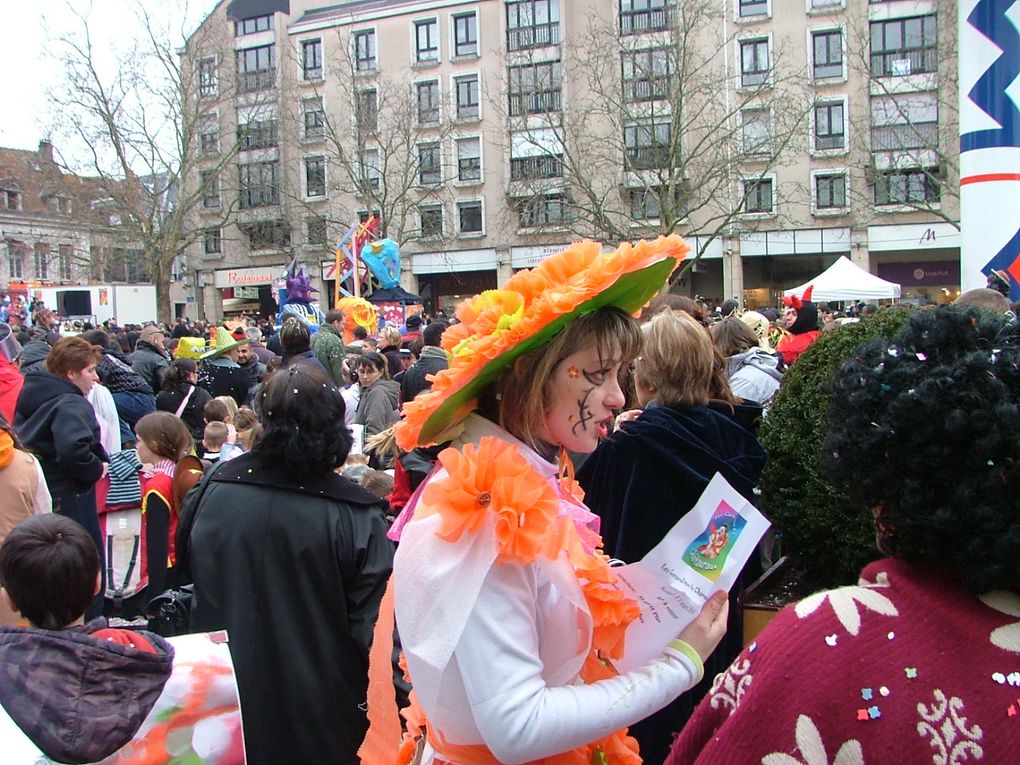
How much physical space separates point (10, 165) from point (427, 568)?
3409cm

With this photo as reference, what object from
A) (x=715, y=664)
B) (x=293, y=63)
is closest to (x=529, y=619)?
(x=715, y=664)

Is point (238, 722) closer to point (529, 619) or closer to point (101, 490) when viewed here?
point (529, 619)

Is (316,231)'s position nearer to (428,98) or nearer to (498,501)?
(428,98)

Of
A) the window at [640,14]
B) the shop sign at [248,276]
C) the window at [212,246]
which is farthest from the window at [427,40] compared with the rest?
the window at [212,246]

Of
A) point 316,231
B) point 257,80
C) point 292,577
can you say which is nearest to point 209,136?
point 257,80

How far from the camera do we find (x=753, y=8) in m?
30.6

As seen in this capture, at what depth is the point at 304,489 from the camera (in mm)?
2580

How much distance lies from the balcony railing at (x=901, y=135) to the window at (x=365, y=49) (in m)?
21.1

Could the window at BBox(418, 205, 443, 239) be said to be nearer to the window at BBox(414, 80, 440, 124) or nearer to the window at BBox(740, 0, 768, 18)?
the window at BBox(414, 80, 440, 124)

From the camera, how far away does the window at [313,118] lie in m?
34.2

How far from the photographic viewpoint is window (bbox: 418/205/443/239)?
3484cm

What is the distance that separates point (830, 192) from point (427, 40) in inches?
717

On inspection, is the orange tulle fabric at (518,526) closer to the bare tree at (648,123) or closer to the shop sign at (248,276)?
the bare tree at (648,123)

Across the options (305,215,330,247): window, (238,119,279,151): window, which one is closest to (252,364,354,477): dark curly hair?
(305,215,330,247): window
